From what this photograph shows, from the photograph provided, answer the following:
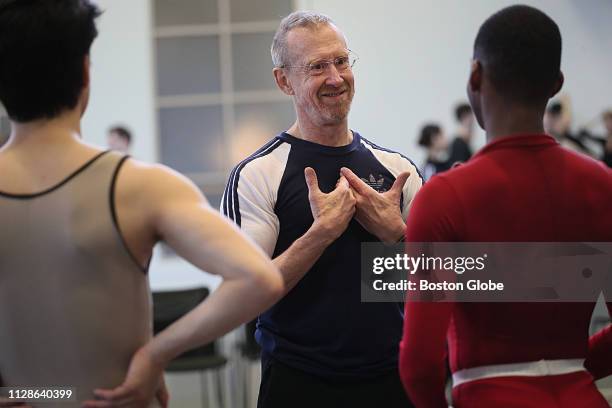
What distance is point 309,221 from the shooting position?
6.90 ft

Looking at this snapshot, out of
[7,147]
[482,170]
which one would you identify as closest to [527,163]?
[482,170]

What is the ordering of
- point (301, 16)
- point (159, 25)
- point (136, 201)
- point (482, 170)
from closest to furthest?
point (136, 201), point (482, 170), point (301, 16), point (159, 25)

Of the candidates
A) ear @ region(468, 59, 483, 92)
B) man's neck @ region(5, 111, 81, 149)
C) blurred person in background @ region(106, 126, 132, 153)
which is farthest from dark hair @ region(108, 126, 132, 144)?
ear @ region(468, 59, 483, 92)

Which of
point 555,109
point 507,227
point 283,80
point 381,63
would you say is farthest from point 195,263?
point 555,109

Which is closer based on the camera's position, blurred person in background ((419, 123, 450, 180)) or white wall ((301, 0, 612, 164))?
blurred person in background ((419, 123, 450, 180))

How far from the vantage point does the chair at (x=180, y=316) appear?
5211 mm

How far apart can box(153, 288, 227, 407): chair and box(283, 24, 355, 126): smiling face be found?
10.8ft

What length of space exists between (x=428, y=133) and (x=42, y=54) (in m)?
5.34

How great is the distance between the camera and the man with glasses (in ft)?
6.66

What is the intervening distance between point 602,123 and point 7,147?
6.29 meters

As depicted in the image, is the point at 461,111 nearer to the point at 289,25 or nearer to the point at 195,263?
the point at 289,25

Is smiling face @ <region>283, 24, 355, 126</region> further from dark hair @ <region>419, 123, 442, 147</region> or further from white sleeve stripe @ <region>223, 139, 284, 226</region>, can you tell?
dark hair @ <region>419, 123, 442, 147</region>

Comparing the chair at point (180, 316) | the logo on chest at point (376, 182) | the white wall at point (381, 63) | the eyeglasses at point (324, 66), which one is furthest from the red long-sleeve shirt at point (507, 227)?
the white wall at point (381, 63)

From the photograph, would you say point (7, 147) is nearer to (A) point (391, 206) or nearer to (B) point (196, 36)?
(A) point (391, 206)
